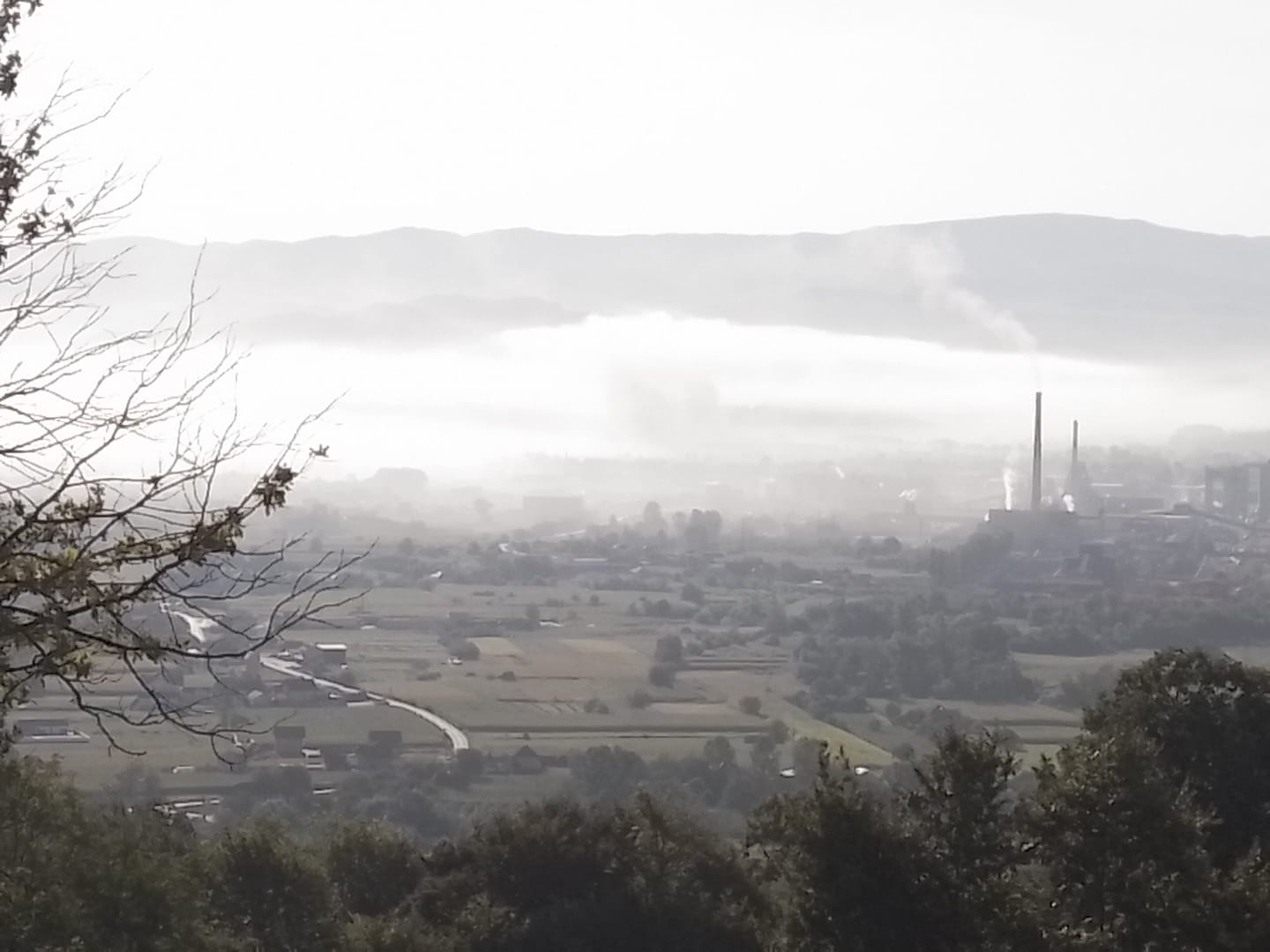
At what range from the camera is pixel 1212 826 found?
13.9 metres

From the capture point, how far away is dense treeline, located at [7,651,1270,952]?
38.1 ft

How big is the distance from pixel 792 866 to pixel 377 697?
25.4 m

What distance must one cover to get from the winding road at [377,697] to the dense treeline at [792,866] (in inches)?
660

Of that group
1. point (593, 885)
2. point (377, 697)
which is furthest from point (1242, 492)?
point (593, 885)

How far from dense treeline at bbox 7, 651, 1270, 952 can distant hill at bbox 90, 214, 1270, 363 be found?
314ft

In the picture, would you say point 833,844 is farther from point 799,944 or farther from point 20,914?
point 20,914

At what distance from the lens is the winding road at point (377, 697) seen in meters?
34.6

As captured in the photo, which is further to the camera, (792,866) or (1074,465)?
(1074,465)

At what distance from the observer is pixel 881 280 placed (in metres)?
162

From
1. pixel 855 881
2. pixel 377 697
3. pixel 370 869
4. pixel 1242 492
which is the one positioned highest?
pixel 1242 492

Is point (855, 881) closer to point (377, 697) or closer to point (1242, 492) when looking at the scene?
point (377, 697)

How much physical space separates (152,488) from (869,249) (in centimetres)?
16494

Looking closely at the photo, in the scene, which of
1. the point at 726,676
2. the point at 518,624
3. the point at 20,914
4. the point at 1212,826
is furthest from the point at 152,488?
the point at 518,624

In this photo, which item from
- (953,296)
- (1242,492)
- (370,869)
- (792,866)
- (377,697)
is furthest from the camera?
(953,296)
